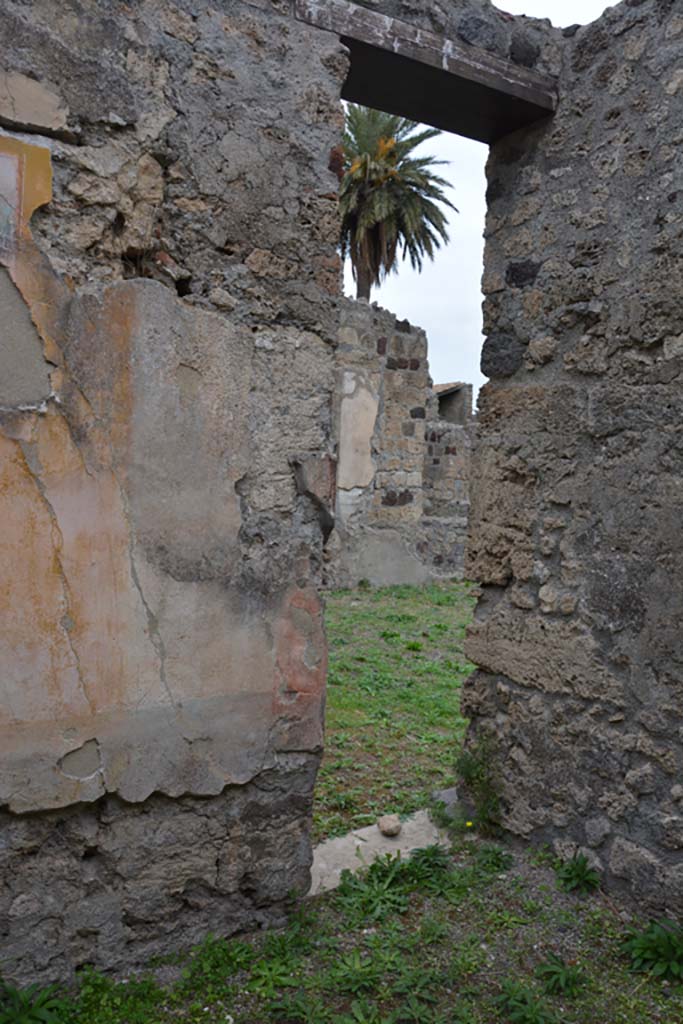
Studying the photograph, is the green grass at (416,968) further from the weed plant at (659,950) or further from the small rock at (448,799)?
the small rock at (448,799)

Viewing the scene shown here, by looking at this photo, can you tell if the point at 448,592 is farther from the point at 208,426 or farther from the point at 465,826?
the point at 208,426

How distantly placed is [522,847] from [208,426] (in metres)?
1.96

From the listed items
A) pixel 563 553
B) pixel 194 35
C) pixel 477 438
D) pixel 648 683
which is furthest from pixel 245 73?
pixel 648 683

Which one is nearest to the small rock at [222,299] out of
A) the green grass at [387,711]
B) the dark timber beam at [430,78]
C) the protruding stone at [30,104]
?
the protruding stone at [30,104]

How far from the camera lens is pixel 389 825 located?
315cm

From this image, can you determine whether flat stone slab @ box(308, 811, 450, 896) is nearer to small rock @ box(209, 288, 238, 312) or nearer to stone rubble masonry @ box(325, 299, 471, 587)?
small rock @ box(209, 288, 238, 312)

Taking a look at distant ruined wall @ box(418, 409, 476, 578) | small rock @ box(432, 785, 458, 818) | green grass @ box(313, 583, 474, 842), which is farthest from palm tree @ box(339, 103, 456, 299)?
small rock @ box(432, 785, 458, 818)

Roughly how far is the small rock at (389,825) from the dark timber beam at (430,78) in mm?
2633

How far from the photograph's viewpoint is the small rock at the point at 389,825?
3.14 metres

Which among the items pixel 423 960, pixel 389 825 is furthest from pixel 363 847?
pixel 423 960

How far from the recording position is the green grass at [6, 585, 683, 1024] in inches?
85.1

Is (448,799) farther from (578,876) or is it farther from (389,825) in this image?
(578,876)

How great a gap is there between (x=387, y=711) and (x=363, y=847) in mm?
1617

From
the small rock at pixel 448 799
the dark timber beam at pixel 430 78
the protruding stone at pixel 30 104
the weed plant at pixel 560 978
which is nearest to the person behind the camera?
the protruding stone at pixel 30 104
